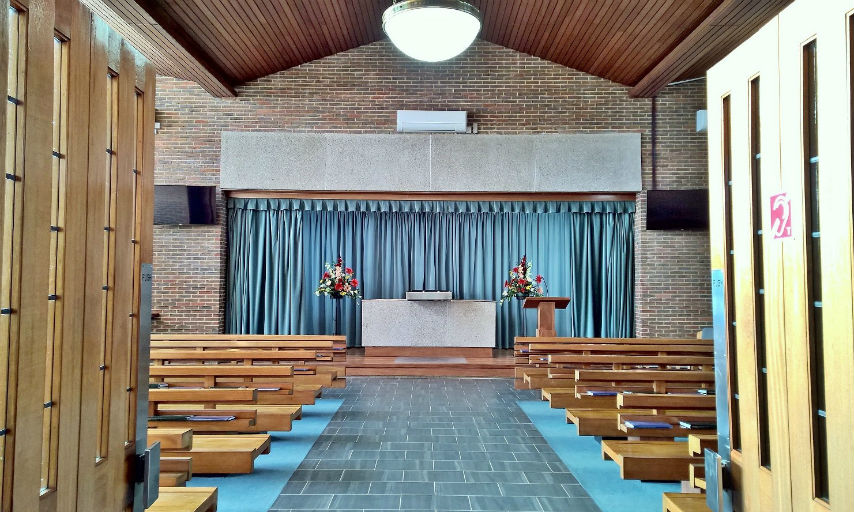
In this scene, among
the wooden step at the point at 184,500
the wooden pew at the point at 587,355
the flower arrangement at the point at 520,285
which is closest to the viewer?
the wooden step at the point at 184,500

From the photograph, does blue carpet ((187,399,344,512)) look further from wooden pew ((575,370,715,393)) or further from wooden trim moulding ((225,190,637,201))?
wooden trim moulding ((225,190,637,201))

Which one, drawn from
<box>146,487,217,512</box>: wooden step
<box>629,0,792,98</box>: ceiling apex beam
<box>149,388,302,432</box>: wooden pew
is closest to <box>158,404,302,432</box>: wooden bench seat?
<box>149,388,302,432</box>: wooden pew

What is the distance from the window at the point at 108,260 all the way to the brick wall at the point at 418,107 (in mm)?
7590

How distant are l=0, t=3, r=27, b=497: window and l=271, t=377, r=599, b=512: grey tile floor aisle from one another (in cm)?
228

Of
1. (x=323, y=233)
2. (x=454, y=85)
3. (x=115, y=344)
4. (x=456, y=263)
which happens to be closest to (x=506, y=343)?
(x=456, y=263)

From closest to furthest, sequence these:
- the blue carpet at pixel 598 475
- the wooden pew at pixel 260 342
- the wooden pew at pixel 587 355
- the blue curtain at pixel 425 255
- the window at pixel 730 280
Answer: the window at pixel 730 280, the blue carpet at pixel 598 475, the wooden pew at pixel 587 355, the wooden pew at pixel 260 342, the blue curtain at pixel 425 255

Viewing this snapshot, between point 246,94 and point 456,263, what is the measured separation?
4050 millimetres

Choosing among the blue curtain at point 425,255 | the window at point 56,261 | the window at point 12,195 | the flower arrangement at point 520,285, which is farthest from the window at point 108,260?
the blue curtain at point 425,255

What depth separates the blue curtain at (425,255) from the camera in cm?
976

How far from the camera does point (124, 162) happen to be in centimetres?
192

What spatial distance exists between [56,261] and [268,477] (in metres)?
2.69

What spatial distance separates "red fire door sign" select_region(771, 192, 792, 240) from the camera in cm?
153

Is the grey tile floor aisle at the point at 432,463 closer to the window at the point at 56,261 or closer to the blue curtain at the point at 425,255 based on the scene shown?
the window at the point at 56,261

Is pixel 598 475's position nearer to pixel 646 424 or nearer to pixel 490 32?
pixel 646 424
